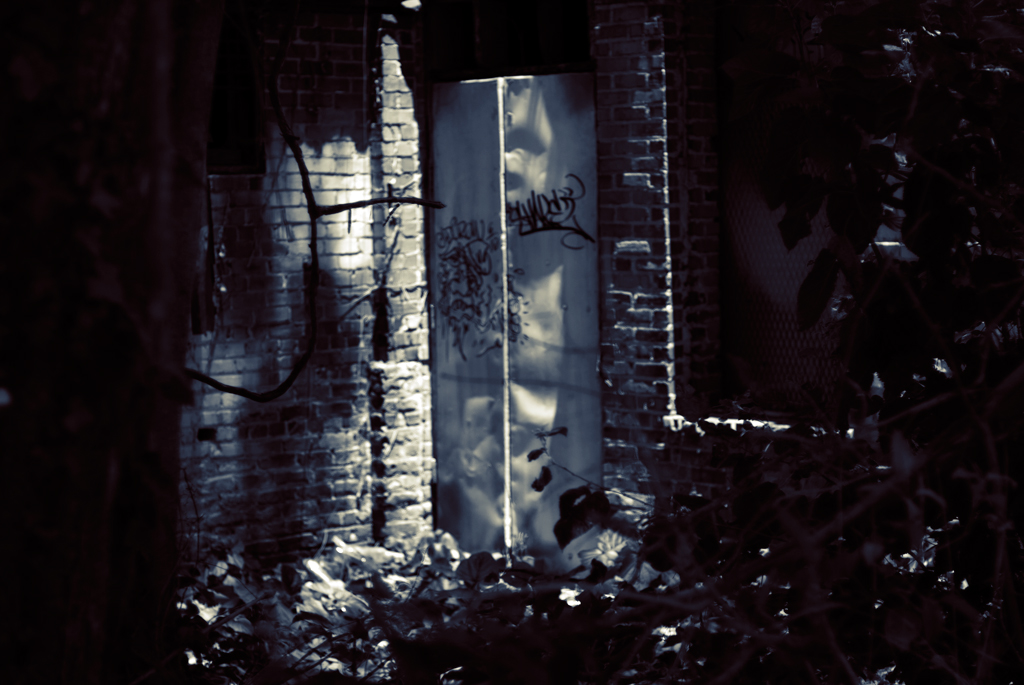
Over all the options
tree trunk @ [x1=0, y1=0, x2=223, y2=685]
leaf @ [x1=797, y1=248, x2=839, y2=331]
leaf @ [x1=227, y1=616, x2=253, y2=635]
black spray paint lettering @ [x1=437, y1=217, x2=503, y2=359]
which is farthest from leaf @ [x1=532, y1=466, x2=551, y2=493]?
black spray paint lettering @ [x1=437, y1=217, x2=503, y2=359]

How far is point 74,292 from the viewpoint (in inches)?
45.2

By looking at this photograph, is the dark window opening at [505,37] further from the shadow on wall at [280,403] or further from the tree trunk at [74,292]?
the tree trunk at [74,292]

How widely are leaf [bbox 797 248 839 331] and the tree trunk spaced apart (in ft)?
5.01

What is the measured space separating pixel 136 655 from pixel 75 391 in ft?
2.89

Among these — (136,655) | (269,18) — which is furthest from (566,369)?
(136,655)

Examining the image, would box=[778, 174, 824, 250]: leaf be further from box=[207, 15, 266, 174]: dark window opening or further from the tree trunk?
box=[207, 15, 266, 174]: dark window opening

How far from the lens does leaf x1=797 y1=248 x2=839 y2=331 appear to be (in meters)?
2.24

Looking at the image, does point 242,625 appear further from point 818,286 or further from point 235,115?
point 235,115

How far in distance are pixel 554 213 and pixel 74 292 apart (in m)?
3.89

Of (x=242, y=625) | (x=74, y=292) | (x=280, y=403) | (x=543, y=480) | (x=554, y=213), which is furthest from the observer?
(x=280, y=403)

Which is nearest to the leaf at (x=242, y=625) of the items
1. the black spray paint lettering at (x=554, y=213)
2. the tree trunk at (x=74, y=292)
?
the tree trunk at (x=74, y=292)

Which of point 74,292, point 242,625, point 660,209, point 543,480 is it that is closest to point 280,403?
point 242,625

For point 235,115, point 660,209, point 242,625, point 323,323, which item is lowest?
point 242,625

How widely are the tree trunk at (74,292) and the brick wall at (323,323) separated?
3654 millimetres
